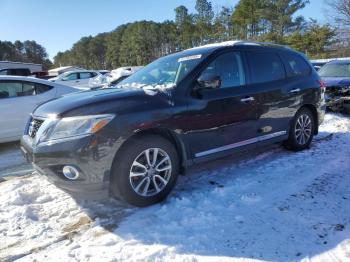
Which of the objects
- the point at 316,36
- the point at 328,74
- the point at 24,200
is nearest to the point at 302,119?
the point at 24,200

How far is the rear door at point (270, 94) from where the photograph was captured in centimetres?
493

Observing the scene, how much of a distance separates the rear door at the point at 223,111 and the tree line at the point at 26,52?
305 feet

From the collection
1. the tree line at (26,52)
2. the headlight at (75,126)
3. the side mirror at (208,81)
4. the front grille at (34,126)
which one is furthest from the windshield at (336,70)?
the tree line at (26,52)

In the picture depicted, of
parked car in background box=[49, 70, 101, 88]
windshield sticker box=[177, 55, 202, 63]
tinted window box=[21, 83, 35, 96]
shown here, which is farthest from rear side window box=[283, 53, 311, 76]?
parked car in background box=[49, 70, 101, 88]

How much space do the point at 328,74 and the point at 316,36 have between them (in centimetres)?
2823

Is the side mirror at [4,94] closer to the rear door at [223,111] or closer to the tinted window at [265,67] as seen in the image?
the rear door at [223,111]

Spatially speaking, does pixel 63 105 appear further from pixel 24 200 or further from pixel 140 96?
pixel 24 200

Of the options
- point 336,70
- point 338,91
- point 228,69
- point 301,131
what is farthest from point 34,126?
point 336,70

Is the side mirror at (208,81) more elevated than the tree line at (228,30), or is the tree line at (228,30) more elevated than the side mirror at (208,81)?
the tree line at (228,30)

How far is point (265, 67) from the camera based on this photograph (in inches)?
203

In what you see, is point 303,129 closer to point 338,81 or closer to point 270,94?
point 270,94

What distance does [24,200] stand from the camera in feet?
13.4

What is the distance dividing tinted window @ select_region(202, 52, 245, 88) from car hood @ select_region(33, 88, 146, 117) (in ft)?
3.50

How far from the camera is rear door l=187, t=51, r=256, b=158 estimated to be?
13.6 feet
